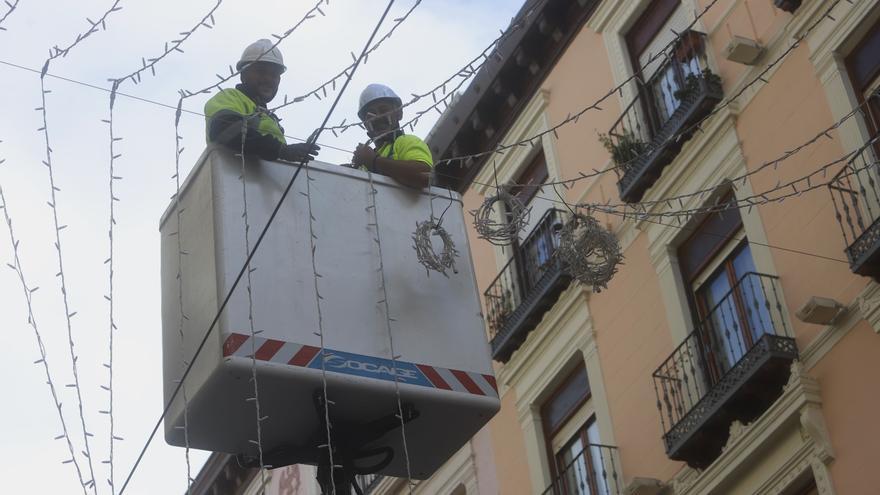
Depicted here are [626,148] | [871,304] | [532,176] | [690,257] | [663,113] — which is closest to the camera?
[871,304]

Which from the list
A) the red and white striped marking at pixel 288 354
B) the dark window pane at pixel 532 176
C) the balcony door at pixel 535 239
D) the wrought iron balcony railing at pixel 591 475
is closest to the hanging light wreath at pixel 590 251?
the wrought iron balcony railing at pixel 591 475

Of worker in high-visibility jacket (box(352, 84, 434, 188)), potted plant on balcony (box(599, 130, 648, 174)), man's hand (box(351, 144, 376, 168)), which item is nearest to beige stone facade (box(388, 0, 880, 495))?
potted plant on balcony (box(599, 130, 648, 174))

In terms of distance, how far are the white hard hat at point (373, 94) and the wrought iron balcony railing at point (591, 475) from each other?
6.43 metres

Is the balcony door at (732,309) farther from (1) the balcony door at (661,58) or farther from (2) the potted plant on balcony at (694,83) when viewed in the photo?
(1) the balcony door at (661,58)

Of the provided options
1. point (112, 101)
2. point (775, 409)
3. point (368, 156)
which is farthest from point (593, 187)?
point (112, 101)

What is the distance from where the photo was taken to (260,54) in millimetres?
7645

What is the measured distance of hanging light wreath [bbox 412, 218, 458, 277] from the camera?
7262 mm

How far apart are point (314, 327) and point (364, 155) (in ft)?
4.60

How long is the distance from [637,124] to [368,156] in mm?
7794

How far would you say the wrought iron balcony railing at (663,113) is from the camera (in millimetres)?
14039

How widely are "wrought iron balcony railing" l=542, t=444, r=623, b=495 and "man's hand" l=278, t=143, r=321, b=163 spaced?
7461 mm

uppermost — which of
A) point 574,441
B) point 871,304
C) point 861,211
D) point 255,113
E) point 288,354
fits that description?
point 574,441

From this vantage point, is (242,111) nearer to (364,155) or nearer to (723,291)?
(364,155)

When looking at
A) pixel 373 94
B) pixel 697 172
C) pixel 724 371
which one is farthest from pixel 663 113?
pixel 373 94
